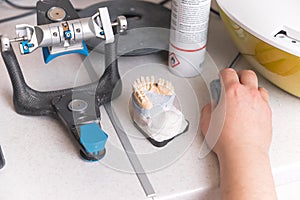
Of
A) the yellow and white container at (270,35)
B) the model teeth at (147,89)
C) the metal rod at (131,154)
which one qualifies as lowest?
the metal rod at (131,154)

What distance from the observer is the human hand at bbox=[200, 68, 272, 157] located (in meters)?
0.71

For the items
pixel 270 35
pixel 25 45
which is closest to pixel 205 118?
pixel 270 35

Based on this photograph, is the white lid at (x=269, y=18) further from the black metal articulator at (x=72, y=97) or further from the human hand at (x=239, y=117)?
the black metal articulator at (x=72, y=97)

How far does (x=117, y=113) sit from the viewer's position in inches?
30.6

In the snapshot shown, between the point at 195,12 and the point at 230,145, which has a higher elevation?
the point at 195,12

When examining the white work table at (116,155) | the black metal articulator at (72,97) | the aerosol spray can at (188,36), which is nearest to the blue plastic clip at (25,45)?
the black metal articulator at (72,97)

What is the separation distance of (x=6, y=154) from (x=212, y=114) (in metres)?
0.30

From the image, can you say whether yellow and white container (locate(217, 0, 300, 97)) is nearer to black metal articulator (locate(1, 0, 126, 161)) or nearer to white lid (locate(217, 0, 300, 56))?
white lid (locate(217, 0, 300, 56))

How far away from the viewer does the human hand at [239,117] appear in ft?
2.33

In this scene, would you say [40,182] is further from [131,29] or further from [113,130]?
[131,29]

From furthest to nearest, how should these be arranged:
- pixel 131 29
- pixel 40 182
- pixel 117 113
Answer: pixel 131 29
pixel 117 113
pixel 40 182

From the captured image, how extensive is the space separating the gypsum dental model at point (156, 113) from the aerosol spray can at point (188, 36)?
0.32ft

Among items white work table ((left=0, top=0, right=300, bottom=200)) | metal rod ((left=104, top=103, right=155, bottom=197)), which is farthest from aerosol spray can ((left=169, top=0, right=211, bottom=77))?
metal rod ((left=104, top=103, right=155, bottom=197))

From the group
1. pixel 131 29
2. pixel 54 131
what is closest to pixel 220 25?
pixel 131 29
